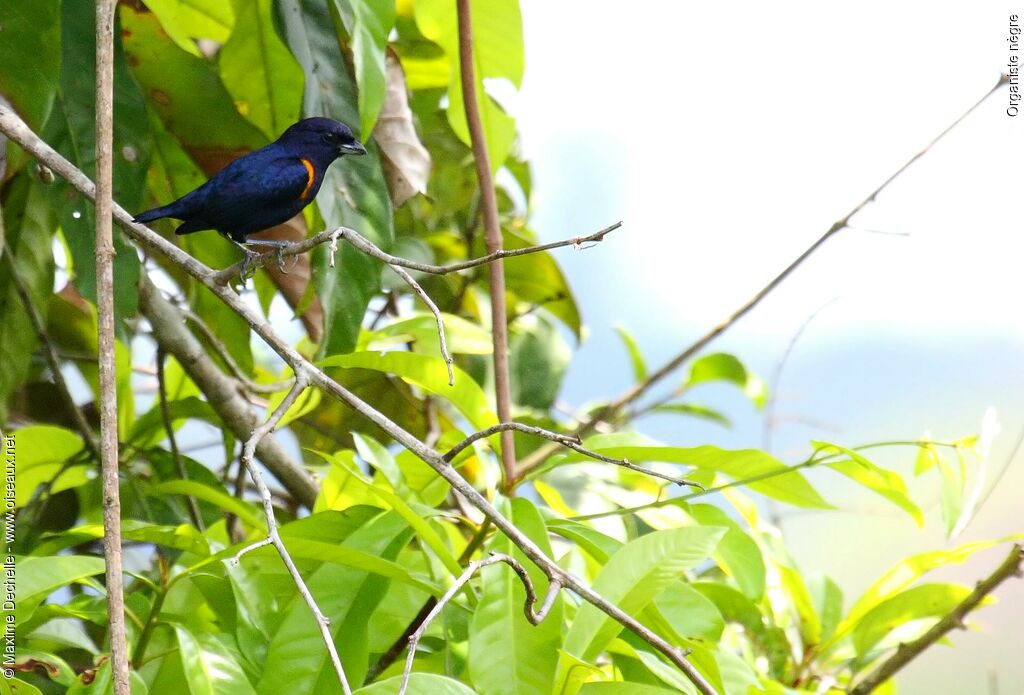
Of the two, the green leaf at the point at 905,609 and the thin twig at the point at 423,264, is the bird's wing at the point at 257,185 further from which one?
the green leaf at the point at 905,609

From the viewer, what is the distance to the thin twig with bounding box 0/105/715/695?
1.05 m

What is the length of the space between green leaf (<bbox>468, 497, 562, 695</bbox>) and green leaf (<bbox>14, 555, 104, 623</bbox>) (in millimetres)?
522

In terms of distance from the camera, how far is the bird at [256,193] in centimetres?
147

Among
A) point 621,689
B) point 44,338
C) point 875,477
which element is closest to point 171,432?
point 44,338

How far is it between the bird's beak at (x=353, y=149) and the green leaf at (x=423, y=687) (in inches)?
29.9

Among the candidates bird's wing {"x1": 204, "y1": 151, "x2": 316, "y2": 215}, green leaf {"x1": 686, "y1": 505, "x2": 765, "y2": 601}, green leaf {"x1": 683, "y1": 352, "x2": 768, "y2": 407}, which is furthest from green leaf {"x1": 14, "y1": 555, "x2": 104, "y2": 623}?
green leaf {"x1": 683, "y1": 352, "x2": 768, "y2": 407}

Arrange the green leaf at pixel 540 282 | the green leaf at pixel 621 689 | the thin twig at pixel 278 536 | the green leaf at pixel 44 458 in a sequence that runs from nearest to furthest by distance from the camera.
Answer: the thin twig at pixel 278 536
the green leaf at pixel 621 689
the green leaf at pixel 44 458
the green leaf at pixel 540 282

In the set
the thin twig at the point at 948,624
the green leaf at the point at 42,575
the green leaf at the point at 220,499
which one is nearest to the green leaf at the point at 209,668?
the green leaf at the point at 42,575

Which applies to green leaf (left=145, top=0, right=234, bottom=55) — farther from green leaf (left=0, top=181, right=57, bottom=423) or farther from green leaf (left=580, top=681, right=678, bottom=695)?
green leaf (left=580, top=681, right=678, bottom=695)

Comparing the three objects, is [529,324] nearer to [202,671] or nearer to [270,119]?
[270,119]

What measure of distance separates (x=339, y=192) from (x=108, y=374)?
2.37ft

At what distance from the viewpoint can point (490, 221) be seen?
1782 millimetres

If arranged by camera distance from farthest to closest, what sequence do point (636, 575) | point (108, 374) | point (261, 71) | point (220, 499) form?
point (261, 71), point (220, 499), point (636, 575), point (108, 374)

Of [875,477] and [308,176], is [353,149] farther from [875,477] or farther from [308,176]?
[875,477]
